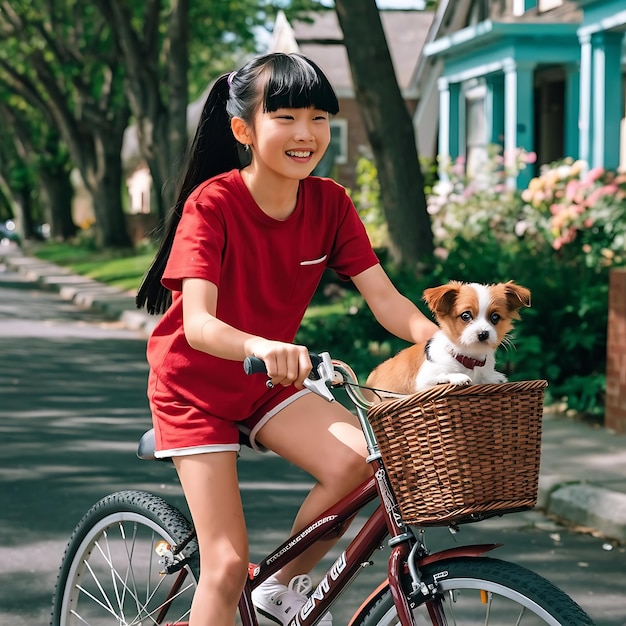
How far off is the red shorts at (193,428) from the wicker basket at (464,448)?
2.15 feet

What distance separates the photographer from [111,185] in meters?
35.2

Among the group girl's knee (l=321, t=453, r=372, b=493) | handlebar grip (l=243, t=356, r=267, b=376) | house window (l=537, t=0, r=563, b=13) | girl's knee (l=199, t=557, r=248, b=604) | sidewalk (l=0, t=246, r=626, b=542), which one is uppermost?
house window (l=537, t=0, r=563, b=13)

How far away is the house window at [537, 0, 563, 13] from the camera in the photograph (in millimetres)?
21625

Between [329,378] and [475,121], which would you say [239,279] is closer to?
[329,378]

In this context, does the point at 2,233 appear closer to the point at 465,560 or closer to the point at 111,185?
the point at 111,185

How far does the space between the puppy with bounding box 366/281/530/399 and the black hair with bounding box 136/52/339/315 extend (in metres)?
0.58

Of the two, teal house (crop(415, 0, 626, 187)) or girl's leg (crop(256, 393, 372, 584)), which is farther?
teal house (crop(415, 0, 626, 187))

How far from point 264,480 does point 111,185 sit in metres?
29.0

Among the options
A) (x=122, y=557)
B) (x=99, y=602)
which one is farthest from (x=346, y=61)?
(x=99, y=602)

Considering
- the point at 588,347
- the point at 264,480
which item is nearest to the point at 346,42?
the point at 588,347

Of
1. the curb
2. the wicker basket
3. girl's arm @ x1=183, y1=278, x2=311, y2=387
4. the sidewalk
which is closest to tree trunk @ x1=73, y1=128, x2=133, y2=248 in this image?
the curb

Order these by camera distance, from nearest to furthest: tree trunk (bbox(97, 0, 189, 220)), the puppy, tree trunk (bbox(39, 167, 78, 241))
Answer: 1. the puppy
2. tree trunk (bbox(97, 0, 189, 220))
3. tree trunk (bbox(39, 167, 78, 241))

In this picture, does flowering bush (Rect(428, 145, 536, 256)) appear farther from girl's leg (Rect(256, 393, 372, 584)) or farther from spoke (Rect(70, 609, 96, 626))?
girl's leg (Rect(256, 393, 372, 584))

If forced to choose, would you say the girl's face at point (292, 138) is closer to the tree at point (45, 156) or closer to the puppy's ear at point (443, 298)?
the puppy's ear at point (443, 298)
